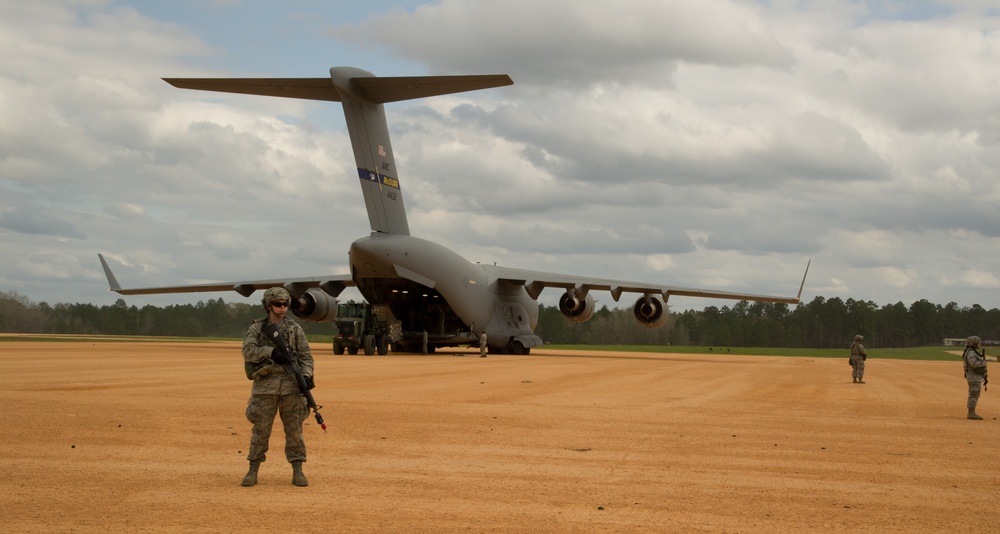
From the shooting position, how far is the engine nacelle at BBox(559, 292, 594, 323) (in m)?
42.6

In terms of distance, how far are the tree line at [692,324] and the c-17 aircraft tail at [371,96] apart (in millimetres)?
64434

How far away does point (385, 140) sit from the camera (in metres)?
33.8

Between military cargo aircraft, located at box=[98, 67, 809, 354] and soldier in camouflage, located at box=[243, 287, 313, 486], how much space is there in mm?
17463

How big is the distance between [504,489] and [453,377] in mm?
15524

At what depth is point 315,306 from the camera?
136 feet

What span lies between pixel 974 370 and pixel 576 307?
88.8 feet

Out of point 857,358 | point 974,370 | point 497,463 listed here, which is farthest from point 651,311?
point 497,463

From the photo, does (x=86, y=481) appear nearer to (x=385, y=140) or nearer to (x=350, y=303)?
(x=385, y=140)

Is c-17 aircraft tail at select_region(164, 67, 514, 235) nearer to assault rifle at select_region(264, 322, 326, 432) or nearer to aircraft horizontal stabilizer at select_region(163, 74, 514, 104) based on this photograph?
aircraft horizontal stabilizer at select_region(163, 74, 514, 104)

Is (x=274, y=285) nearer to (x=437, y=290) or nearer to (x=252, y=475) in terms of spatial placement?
(x=437, y=290)

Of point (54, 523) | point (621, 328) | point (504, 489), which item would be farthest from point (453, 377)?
point (621, 328)

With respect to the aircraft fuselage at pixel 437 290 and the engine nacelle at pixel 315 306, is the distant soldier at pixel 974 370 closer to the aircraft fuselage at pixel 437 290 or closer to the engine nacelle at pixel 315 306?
the aircraft fuselage at pixel 437 290

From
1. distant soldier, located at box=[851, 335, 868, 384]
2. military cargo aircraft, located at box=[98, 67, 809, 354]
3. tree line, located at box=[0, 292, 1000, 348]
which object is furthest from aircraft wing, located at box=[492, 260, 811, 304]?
tree line, located at box=[0, 292, 1000, 348]

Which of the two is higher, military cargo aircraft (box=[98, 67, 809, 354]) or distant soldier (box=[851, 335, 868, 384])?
military cargo aircraft (box=[98, 67, 809, 354])
